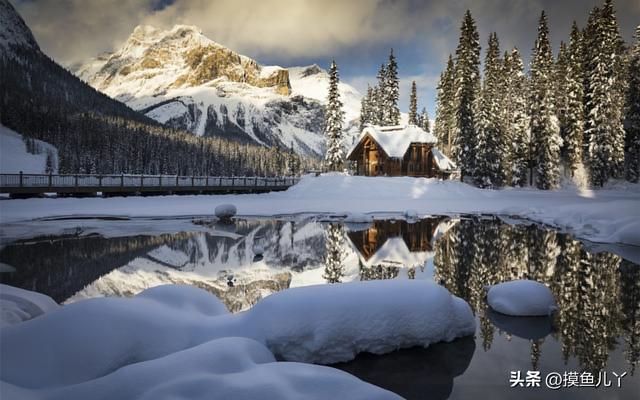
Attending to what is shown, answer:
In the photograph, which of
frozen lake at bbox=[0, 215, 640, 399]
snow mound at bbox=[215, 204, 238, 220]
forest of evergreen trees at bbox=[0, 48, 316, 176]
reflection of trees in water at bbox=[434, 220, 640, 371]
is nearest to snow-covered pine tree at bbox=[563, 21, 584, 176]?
frozen lake at bbox=[0, 215, 640, 399]

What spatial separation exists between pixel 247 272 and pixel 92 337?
6.72 m

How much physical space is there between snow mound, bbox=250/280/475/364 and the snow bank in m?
0.02

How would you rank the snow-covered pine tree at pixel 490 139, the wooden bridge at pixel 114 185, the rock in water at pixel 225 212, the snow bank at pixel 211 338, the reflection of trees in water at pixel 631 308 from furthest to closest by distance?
the snow-covered pine tree at pixel 490 139 < the wooden bridge at pixel 114 185 < the rock in water at pixel 225 212 < the reflection of trees in water at pixel 631 308 < the snow bank at pixel 211 338

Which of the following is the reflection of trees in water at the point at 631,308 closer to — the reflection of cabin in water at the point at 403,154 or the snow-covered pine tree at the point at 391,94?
the reflection of cabin in water at the point at 403,154

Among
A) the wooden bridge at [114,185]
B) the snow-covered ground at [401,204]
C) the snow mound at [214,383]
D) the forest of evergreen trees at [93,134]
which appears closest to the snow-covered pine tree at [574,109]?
the snow-covered ground at [401,204]

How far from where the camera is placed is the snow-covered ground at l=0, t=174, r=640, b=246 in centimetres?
1916

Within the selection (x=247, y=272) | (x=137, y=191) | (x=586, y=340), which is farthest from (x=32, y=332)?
(x=137, y=191)

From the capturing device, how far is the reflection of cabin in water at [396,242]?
1284cm

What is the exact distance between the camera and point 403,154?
4412cm

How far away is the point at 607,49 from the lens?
41156 mm

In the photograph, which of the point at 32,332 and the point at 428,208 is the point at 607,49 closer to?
the point at 428,208

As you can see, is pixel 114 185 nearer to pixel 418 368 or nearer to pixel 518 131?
pixel 418 368

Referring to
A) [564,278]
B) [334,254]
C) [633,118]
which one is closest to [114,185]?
[334,254]

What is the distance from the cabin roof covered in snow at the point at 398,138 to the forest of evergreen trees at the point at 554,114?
4068 mm
